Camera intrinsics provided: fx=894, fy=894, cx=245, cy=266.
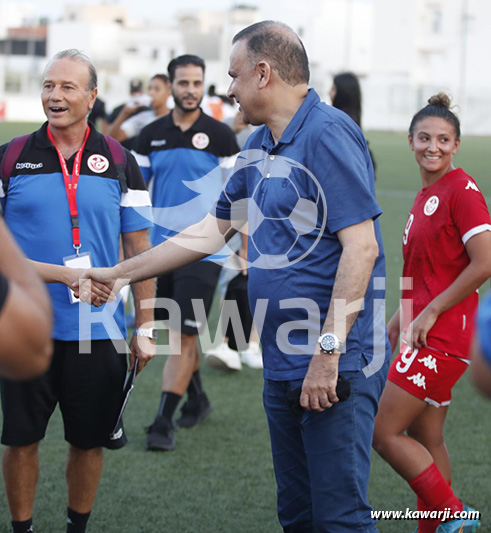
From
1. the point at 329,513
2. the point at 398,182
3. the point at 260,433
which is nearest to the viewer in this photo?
the point at 329,513

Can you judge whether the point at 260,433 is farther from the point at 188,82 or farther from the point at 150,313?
the point at 188,82

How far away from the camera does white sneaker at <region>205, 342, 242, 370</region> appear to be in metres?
7.50

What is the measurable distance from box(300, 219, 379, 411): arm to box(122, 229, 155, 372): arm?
1381 millimetres

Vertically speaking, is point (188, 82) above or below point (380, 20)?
below

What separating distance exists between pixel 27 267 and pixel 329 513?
5.85 feet

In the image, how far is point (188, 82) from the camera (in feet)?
21.8

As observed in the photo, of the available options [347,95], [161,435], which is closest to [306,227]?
[347,95]

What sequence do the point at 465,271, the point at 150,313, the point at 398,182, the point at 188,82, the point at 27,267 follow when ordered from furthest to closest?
the point at 398,182, the point at 188,82, the point at 150,313, the point at 465,271, the point at 27,267

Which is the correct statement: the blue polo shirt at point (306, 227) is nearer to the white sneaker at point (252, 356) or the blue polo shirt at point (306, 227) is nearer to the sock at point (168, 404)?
the sock at point (168, 404)

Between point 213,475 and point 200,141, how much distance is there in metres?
2.39

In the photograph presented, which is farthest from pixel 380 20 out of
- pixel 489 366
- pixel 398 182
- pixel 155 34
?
pixel 489 366

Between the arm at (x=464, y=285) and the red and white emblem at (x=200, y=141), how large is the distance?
271 cm

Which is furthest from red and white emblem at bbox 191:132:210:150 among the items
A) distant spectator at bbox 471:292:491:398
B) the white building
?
the white building

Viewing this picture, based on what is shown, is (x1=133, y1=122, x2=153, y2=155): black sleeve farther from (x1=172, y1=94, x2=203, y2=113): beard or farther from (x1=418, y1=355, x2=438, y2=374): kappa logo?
(x1=418, y1=355, x2=438, y2=374): kappa logo
